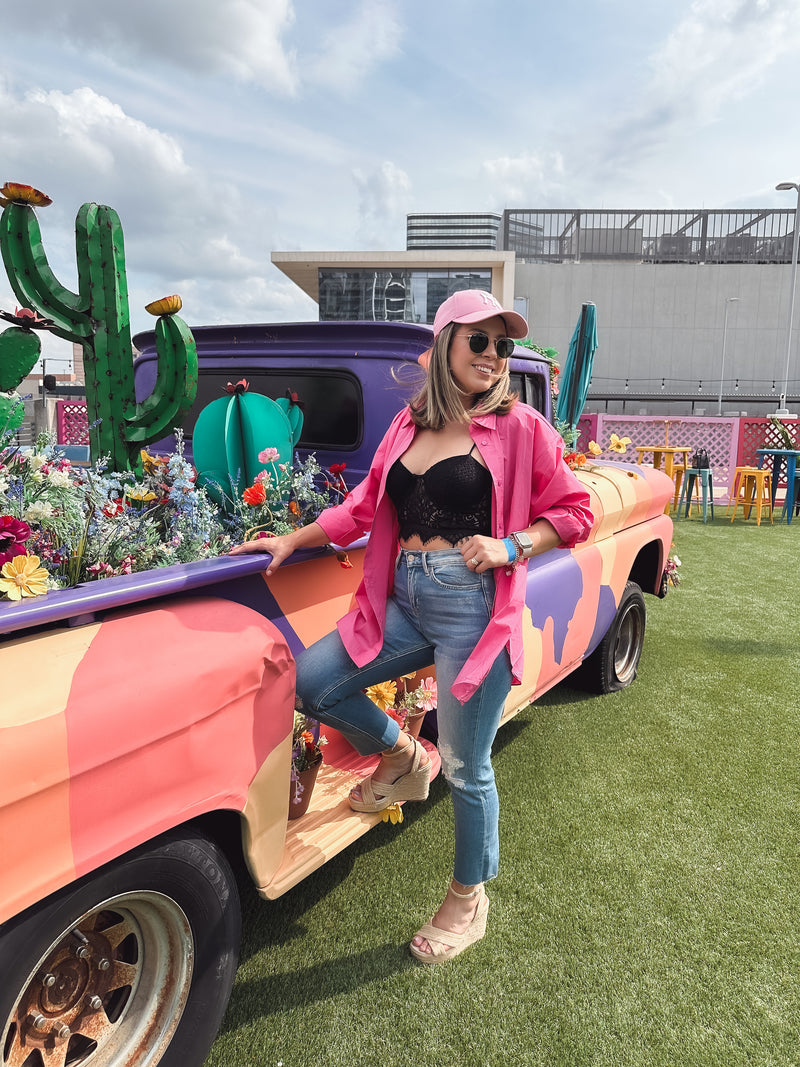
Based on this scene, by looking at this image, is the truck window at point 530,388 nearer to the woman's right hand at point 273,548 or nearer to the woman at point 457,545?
the woman at point 457,545

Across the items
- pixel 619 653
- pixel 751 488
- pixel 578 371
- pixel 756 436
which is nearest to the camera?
pixel 619 653

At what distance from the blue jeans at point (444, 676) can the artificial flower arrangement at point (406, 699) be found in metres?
0.30

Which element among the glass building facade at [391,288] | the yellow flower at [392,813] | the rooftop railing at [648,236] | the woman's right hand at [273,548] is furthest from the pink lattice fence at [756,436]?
the rooftop railing at [648,236]

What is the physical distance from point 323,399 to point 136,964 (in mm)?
2031

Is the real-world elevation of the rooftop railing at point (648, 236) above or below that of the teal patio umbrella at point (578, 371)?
above

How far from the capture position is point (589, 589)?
10.8 ft

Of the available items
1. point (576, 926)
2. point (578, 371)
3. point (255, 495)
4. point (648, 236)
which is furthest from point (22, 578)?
point (648, 236)

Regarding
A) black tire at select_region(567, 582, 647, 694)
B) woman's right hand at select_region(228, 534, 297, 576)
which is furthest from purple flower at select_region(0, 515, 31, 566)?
black tire at select_region(567, 582, 647, 694)

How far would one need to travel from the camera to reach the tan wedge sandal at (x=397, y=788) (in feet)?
7.20

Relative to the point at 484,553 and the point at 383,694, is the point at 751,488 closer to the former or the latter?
the point at 383,694

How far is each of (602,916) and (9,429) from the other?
2413 millimetres

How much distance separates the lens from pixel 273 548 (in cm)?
185

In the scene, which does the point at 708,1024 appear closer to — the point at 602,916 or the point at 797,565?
the point at 602,916

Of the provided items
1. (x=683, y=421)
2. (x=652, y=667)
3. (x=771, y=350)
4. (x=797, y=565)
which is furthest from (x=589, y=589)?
(x=771, y=350)
